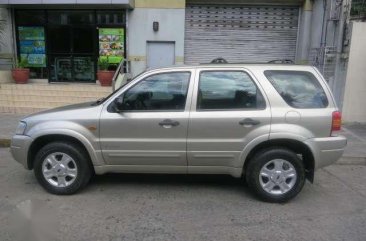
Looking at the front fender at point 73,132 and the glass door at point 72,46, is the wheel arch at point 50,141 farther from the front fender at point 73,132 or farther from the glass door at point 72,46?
the glass door at point 72,46

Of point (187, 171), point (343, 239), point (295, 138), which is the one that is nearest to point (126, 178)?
point (187, 171)

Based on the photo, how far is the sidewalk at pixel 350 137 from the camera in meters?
6.98

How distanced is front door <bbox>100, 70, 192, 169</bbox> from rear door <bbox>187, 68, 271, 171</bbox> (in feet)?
0.46

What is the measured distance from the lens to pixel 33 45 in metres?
13.4

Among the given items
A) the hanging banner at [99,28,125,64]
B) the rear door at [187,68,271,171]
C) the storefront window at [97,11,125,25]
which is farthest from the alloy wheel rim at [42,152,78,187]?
the storefront window at [97,11,125,25]

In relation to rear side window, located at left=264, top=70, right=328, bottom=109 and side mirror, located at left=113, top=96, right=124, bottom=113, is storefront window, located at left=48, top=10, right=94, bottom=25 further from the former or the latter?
rear side window, located at left=264, top=70, right=328, bottom=109

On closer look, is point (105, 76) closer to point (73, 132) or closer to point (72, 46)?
point (72, 46)

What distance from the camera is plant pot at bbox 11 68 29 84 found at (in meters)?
12.3

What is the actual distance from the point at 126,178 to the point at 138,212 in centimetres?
126

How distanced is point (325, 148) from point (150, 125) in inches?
87.5

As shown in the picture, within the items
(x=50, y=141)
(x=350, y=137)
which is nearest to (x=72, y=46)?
(x=50, y=141)

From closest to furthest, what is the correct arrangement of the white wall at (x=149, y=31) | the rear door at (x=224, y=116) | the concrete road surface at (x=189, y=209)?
1. the concrete road surface at (x=189, y=209)
2. the rear door at (x=224, y=116)
3. the white wall at (x=149, y=31)

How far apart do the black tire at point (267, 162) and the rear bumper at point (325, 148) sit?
0.75 ft

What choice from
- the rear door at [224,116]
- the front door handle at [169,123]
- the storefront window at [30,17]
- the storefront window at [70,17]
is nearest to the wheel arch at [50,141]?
the front door handle at [169,123]
